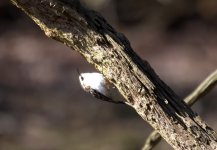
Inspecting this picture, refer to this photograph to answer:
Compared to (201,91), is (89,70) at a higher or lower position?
lower

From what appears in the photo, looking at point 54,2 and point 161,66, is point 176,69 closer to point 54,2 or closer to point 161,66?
point 161,66

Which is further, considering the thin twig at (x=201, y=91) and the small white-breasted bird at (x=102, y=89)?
the thin twig at (x=201, y=91)

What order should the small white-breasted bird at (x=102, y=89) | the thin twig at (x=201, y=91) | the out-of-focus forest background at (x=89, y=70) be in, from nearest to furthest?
the small white-breasted bird at (x=102, y=89)
the thin twig at (x=201, y=91)
the out-of-focus forest background at (x=89, y=70)

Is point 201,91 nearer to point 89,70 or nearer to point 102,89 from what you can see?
point 102,89

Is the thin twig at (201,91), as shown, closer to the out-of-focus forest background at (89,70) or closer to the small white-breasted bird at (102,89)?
the small white-breasted bird at (102,89)

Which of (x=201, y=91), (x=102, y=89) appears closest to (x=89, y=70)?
(x=201, y=91)

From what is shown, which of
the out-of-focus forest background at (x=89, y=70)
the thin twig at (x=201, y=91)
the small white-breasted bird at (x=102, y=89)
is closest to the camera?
the small white-breasted bird at (x=102, y=89)

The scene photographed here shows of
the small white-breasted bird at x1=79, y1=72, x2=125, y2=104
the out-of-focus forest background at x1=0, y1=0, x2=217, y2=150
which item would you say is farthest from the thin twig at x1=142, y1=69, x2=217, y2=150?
the out-of-focus forest background at x1=0, y1=0, x2=217, y2=150

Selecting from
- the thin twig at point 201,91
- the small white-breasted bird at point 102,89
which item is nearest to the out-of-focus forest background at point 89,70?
the thin twig at point 201,91
